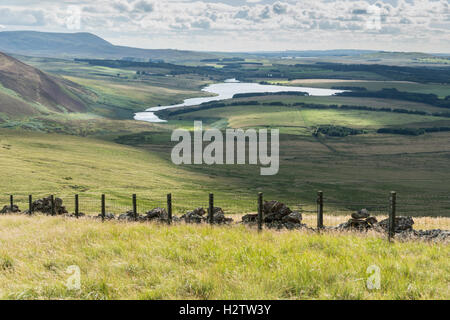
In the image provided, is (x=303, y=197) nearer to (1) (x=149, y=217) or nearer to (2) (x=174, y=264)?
(1) (x=149, y=217)

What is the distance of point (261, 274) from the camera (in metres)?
9.95

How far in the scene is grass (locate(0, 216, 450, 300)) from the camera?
920 cm

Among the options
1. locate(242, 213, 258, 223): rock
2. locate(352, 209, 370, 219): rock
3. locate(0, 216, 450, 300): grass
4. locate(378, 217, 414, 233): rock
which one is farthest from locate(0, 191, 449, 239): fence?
locate(0, 216, 450, 300): grass

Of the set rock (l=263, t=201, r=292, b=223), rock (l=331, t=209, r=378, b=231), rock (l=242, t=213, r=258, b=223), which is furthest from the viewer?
rock (l=242, t=213, r=258, b=223)

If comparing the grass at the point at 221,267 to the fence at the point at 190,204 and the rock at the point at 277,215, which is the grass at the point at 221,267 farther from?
the fence at the point at 190,204

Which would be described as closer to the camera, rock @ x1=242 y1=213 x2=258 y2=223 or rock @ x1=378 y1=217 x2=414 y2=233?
rock @ x1=378 y1=217 x2=414 y2=233

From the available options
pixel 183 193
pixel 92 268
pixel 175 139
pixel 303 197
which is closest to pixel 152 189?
pixel 183 193

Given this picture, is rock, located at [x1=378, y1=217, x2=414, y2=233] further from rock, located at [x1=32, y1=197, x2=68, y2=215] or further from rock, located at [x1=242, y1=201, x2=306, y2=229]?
rock, located at [x1=32, y1=197, x2=68, y2=215]

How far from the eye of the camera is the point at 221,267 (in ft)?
33.9

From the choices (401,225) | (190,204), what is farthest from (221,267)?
(190,204)

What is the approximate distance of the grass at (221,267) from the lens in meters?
9.20

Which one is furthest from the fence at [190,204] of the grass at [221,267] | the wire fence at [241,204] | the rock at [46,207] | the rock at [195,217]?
the grass at [221,267]

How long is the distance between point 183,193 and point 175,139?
329 feet
